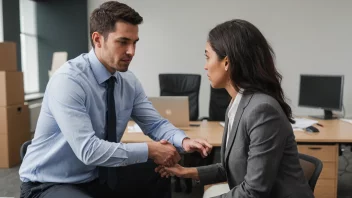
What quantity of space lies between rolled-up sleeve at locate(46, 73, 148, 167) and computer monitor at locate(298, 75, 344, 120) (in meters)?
2.72

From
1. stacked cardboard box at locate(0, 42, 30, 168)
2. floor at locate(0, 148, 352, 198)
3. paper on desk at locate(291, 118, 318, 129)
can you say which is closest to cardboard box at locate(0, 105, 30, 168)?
stacked cardboard box at locate(0, 42, 30, 168)

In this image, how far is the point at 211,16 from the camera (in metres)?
5.48

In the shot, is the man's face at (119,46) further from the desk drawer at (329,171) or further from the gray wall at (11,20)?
the gray wall at (11,20)

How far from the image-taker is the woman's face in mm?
1431

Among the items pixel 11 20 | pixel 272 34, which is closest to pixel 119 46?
pixel 11 20

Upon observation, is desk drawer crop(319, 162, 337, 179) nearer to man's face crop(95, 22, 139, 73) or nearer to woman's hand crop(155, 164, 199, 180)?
woman's hand crop(155, 164, 199, 180)

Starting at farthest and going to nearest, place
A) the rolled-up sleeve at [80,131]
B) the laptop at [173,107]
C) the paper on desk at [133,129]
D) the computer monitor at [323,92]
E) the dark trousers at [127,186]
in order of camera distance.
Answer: the computer monitor at [323,92], the laptop at [173,107], the paper on desk at [133,129], the dark trousers at [127,186], the rolled-up sleeve at [80,131]

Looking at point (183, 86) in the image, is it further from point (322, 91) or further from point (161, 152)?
point (161, 152)

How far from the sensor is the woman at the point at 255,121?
4.20 ft

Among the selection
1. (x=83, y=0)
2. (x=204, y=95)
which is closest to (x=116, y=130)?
(x=204, y=95)

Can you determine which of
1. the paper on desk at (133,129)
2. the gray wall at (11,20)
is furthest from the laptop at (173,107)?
the gray wall at (11,20)

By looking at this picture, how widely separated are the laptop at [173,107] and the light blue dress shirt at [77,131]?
1.16 m

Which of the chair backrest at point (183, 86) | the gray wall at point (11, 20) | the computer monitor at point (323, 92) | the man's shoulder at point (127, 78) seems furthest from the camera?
the gray wall at point (11, 20)

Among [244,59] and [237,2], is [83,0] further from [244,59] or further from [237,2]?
[244,59]
